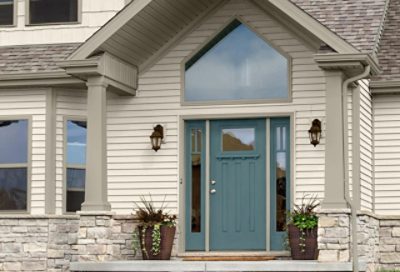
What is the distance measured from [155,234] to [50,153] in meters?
2.49

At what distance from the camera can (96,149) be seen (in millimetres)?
15898

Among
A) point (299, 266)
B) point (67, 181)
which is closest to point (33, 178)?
point (67, 181)

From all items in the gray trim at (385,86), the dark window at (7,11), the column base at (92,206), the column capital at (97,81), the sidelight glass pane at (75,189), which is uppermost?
the dark window at (7,11)

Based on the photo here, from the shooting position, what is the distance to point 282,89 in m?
16.5

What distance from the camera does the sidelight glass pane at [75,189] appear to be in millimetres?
17281

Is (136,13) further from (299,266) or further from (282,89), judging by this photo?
(299,266)

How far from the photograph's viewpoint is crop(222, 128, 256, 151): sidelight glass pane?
16.6m

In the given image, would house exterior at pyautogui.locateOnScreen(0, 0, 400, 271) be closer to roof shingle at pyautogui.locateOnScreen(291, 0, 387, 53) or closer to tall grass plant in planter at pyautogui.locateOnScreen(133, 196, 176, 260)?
roof shingle at pyautogui.locateOnScreen(291, 0, 387, 53)

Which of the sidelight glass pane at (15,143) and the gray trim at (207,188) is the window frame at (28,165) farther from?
the gray trim at (207,188)

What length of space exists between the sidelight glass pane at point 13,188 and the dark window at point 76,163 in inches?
30.2

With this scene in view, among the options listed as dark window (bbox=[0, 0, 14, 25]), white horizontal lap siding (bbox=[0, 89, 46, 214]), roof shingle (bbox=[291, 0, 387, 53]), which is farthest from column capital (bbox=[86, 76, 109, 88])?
roof shingle (bbox=[291, 0, 387, 53])

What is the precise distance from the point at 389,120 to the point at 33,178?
20.3 feet

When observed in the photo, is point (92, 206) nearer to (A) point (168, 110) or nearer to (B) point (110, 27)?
(A) point (168, 110)

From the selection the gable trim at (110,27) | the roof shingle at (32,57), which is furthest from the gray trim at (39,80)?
the gable trim at (110,27)
